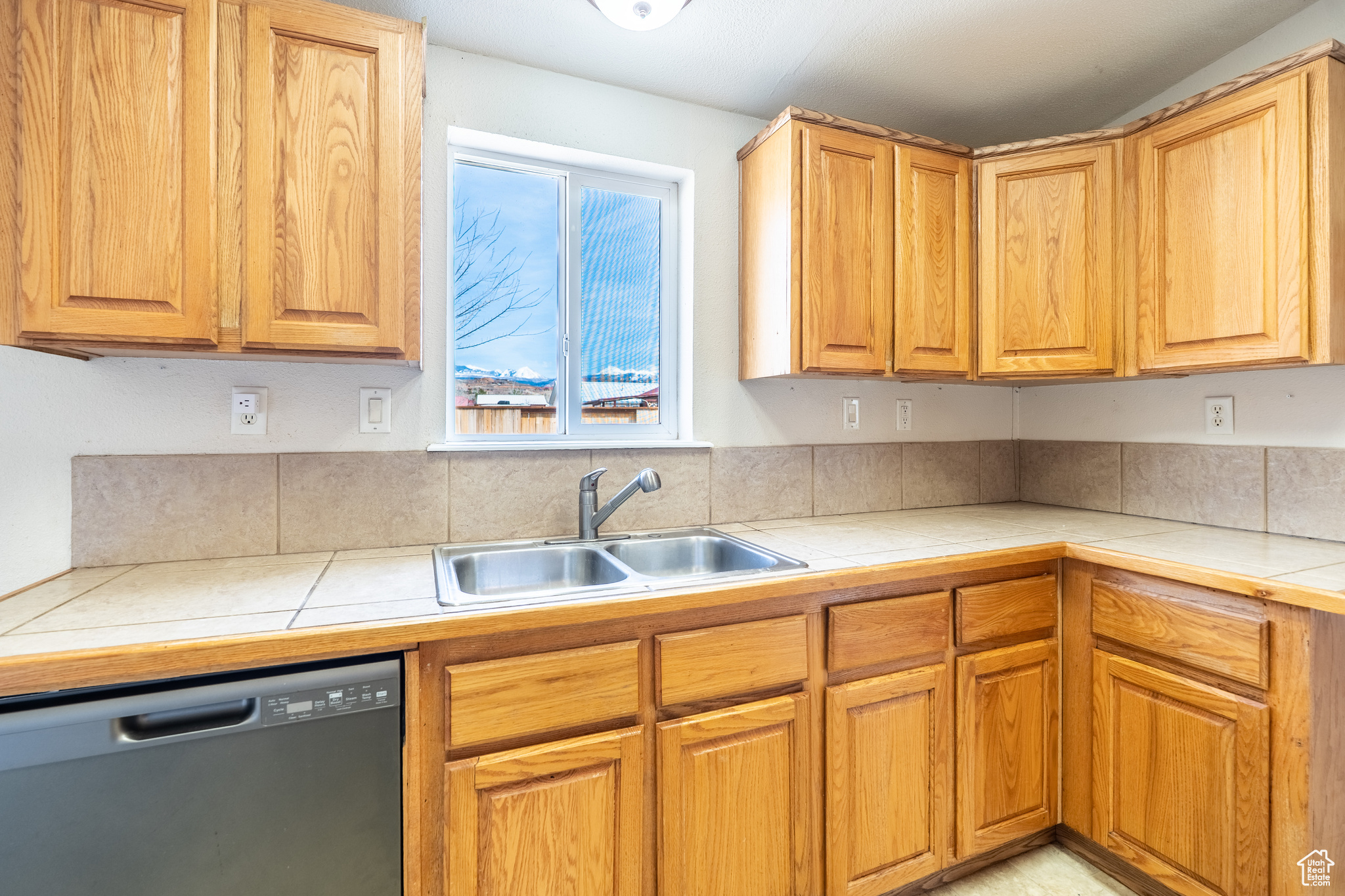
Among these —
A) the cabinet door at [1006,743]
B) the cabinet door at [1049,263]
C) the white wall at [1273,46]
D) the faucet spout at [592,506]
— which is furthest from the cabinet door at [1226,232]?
the faucet spout at [592,506]

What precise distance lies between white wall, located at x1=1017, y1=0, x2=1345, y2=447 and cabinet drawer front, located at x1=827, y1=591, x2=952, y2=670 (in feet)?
3.73

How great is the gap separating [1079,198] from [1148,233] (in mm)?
220

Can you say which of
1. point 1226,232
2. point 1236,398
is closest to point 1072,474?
point 1236,398

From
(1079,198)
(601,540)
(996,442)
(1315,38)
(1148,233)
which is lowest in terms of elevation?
(601,540)

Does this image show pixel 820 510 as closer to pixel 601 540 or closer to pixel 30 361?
pixel 601 540

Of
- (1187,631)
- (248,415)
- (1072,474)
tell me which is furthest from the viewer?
(1072,474)

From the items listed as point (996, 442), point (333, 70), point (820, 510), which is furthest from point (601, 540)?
point (996, 442)

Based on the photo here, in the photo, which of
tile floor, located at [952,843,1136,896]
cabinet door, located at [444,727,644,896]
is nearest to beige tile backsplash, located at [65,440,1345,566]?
cabinet door, located at [444,727,644,896]

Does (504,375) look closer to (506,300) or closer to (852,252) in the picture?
(506,300)

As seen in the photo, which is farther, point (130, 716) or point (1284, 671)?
point (1284, 671)

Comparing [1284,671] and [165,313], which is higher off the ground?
[165,313]

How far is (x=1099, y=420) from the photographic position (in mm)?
2172

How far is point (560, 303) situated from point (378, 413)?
0.63m

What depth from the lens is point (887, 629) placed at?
1.41 m
